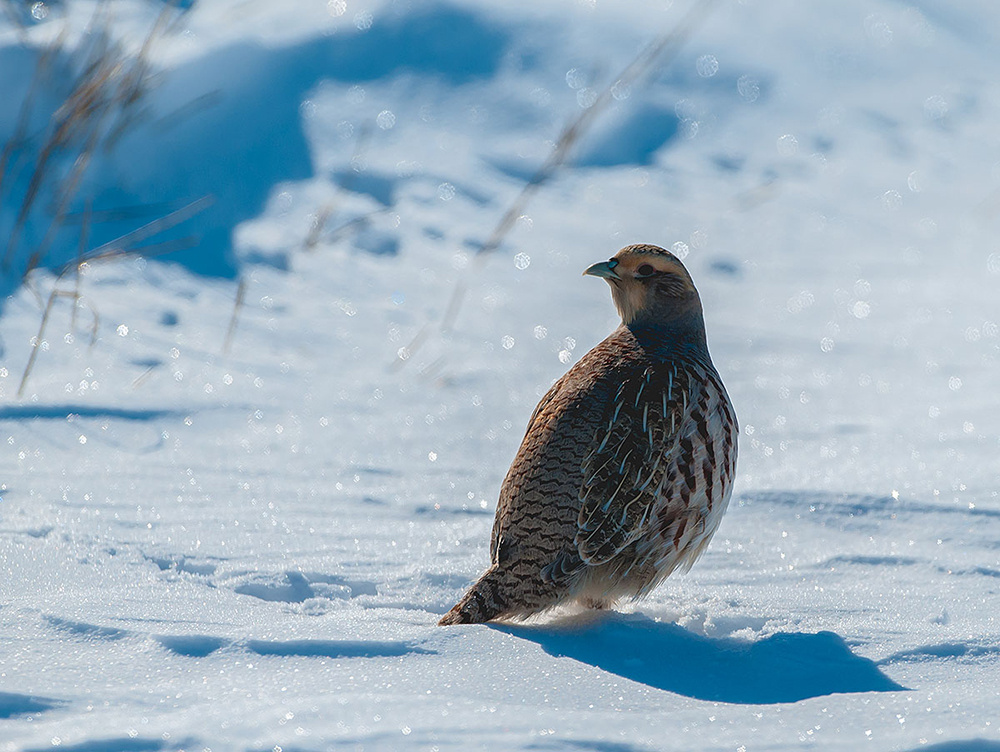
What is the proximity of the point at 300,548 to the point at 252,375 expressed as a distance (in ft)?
6.22

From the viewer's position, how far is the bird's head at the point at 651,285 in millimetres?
3463

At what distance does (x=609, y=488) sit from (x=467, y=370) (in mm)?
2604

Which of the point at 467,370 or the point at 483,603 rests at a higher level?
the point at 467,370

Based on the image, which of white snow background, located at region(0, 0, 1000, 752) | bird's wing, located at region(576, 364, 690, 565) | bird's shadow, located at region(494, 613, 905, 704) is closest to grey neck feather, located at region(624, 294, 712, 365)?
bird's wing, located at region(576, 364, 690, 565)

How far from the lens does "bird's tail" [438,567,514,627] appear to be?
8.82 ft

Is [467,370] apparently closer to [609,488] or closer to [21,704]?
[609,488]

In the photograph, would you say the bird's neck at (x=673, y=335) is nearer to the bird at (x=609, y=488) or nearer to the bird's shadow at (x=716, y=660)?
the bird at (x=609, y=488)

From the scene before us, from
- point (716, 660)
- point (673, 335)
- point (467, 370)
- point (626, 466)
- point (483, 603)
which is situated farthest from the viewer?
point (467, 370)

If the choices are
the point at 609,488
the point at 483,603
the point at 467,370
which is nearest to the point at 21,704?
the point at 483,603

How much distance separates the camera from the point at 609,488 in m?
2.79

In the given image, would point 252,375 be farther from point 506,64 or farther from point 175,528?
point 506,64

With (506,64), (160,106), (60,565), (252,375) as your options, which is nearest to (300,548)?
(60,565)

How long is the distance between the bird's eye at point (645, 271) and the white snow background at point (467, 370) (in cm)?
90

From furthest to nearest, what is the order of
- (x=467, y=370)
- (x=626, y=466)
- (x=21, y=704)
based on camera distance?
(x=467, y=370)
(x=626, y=466)
(x=21, y=704)
